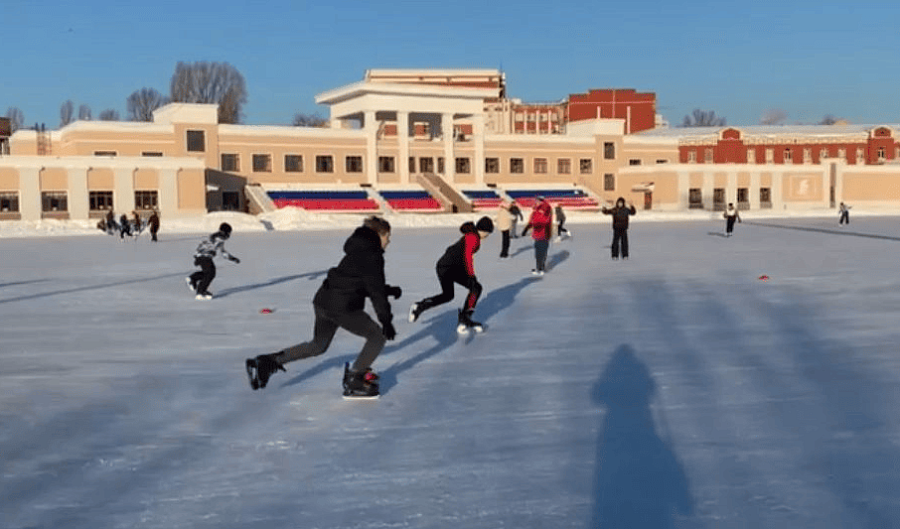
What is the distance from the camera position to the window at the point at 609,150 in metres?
75.2

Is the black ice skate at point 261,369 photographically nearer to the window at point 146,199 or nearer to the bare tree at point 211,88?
the window at point 146,199

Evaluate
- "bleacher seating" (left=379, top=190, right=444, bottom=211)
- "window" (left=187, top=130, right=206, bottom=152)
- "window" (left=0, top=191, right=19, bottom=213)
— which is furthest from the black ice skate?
"window" (left=187, top=130, right=206, bottom=152)

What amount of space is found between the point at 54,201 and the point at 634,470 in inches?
2044

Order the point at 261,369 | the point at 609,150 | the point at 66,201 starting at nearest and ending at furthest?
the point at 261,369, the point at 66,201, the point at 609,150

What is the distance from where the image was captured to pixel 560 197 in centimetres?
6919

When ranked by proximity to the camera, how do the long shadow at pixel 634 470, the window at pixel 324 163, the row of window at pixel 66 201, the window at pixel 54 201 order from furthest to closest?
1. the window at pixel 324 163
2. the window at pixel 54 201
3. the row of window at pixel 66 201
4. the long shadow at pixel 634 470

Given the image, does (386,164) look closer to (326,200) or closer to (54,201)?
(326,200)

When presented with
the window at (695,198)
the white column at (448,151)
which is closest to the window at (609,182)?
the window at (695,198)

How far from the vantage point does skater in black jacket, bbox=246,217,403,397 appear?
6.59m

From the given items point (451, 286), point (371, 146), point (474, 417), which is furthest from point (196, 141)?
point (474, 417)

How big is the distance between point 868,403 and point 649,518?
10.6 ft

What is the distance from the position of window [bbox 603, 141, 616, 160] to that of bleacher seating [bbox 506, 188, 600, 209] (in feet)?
18.9

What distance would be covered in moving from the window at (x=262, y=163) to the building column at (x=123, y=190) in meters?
12.2

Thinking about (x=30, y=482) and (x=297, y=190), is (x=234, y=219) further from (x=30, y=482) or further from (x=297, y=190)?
(x=30, y=482)
